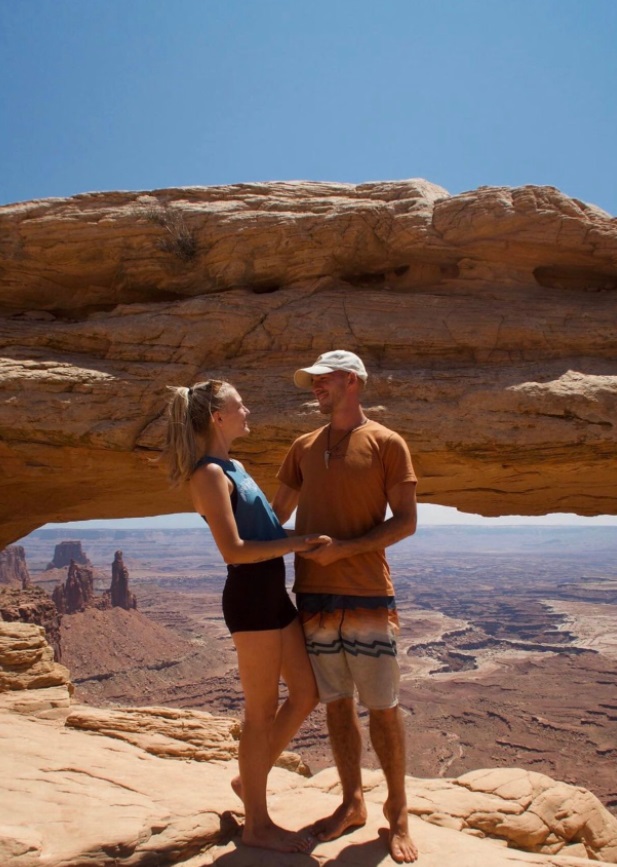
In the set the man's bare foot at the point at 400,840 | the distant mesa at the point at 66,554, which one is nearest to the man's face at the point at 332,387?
the man's bare foot at the point at 400,840

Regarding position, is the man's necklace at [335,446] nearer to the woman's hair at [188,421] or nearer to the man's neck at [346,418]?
the man's neck at [346,418]

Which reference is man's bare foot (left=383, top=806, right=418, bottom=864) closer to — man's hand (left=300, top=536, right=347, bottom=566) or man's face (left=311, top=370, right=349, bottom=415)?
man's hand (left=300, top=536, right=347, bottom=566)

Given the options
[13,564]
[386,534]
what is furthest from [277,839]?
[13,564]

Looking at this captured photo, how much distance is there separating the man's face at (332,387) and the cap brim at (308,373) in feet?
0.15

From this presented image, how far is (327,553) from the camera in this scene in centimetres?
355

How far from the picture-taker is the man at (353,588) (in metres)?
3.65

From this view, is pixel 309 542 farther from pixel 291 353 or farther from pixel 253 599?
pixel 291 353

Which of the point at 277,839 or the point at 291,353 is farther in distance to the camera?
the point at 291,353

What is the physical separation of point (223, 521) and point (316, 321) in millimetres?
5043

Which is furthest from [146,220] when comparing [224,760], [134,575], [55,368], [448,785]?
[134,575]

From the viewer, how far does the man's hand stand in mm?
3539

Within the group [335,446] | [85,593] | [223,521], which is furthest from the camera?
[85,593]

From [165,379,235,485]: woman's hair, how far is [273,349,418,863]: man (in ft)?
1.85

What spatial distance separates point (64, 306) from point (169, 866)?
286 inches
